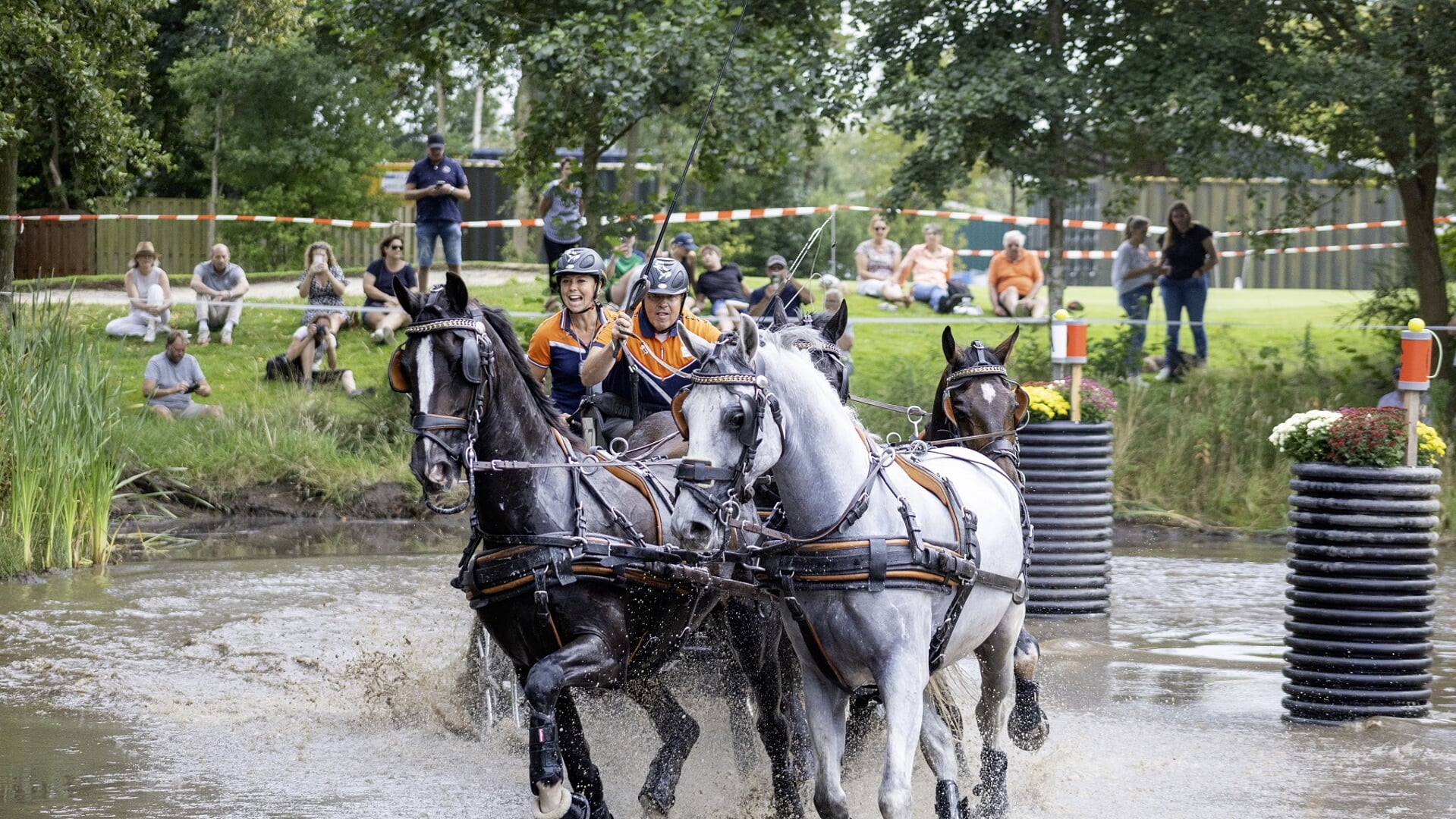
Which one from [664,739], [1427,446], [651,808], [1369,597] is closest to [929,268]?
[1427,446]

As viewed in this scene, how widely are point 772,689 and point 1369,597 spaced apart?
346 centimetres

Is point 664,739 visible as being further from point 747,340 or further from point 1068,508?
point 1068,508

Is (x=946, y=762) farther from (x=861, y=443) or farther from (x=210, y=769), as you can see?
(x=210, y=769)

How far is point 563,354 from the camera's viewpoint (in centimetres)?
719

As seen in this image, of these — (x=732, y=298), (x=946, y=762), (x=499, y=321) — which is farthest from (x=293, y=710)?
(x=732, y=298)

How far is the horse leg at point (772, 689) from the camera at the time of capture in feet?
19.9

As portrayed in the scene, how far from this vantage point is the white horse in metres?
4.84

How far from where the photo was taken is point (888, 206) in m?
16.4

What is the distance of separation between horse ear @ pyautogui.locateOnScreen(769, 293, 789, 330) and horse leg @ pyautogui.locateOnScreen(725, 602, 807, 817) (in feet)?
3.57

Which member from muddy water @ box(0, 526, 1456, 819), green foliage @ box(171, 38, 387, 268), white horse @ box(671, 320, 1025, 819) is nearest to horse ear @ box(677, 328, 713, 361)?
white horse @ box(671, 320, 1025, 819)

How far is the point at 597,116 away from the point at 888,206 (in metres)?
3.02

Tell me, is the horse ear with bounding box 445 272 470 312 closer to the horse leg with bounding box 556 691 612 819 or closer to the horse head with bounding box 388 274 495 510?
the horse head with bounding box 388 274 495 510

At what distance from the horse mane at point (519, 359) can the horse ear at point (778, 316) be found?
33.7 inches

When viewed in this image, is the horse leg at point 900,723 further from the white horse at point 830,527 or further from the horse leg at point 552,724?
the horse leg at point 552,724
